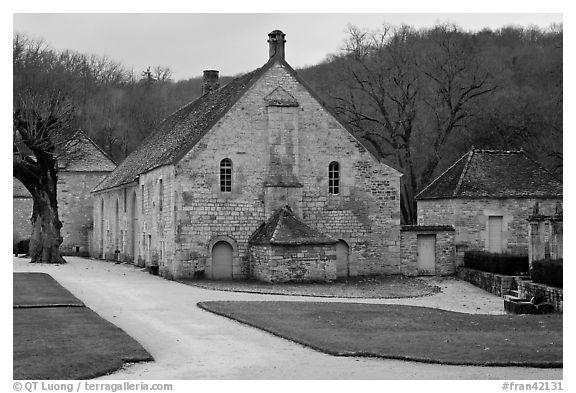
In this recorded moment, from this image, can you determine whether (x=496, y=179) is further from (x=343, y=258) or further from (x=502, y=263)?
(x=343, y=258)

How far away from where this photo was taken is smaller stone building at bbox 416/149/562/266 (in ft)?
141

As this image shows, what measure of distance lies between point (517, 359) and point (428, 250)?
25852mm

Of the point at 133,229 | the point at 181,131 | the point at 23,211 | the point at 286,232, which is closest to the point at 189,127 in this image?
the point at 181,131

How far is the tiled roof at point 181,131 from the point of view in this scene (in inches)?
1565

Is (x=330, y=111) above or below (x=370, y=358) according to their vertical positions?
above

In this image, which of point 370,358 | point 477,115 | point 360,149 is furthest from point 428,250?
point 370,358

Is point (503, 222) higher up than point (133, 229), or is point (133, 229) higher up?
point (503, 222)

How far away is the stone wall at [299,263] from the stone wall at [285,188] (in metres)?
2.71

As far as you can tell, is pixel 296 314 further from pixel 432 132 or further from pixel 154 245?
pixel 432 132

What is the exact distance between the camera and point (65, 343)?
18641 mm

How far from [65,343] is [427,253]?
86.7ft

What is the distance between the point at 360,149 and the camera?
4088 centimetres

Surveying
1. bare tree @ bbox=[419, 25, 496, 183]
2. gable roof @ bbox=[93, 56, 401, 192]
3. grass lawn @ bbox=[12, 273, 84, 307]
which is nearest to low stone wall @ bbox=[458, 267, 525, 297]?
gable roof @ bbox=[93, 56, 401, 192]

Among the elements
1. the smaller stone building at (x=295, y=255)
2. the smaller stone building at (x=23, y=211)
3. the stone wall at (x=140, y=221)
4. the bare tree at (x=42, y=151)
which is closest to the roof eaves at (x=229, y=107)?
the stone wall at (x=140, y=221)
